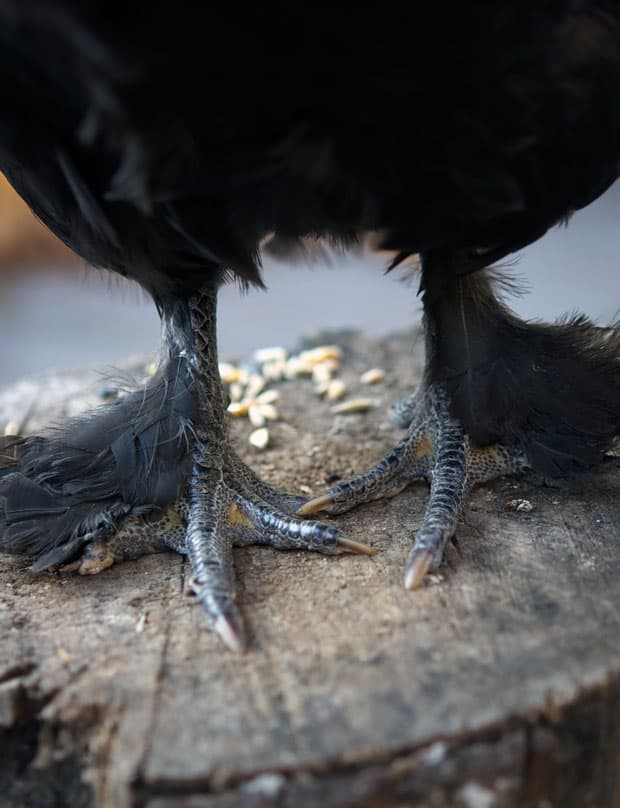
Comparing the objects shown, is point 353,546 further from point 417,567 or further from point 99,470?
point 99,470

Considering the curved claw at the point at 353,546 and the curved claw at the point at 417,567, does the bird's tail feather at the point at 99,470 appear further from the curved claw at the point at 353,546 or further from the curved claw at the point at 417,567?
the curved claw at the point at 417,567

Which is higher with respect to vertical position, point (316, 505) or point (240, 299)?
point (240, 299)

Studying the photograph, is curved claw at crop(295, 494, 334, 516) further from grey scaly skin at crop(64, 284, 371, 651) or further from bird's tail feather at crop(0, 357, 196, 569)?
bird's tail feather at crop(0, 357, 196, 569)

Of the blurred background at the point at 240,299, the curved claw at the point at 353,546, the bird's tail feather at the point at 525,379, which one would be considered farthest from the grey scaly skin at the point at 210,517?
the blurred background at the point at 240,299

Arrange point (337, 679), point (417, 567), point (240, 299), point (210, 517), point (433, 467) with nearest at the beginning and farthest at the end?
point (337, 679), point (417, 567), point (210, 517), point (433, 467), point (240, 299)

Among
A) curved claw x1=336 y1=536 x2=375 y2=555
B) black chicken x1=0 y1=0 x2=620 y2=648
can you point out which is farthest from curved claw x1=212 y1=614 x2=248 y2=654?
curved claw x1=336 y1=536 x2=375 y2=555

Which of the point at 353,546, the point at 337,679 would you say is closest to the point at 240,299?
the point at 353,546

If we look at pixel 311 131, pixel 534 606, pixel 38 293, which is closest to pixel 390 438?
pixel 534 606

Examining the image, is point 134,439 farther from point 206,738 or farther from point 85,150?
point 206,738
